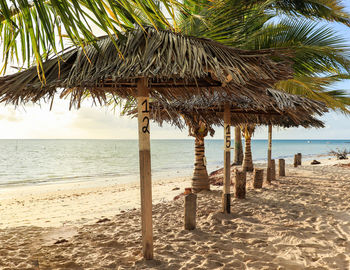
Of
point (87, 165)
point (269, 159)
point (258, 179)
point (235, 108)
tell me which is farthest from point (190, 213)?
point (87, 165)

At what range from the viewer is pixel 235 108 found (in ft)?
21.1

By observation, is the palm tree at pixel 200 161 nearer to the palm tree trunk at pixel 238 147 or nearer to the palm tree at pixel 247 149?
the palm tree at pixel 247 149

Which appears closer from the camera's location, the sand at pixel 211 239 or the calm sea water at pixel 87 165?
the sand at pixel 211 239

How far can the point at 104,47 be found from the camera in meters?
3.38

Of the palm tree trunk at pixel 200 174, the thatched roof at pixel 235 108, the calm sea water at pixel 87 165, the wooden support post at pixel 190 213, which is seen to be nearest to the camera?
the wooden support post at pixel 190 213

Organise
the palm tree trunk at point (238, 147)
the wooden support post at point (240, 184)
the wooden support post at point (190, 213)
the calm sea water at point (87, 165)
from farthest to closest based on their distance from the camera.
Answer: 1. the calm sea water at point (87, 165)
2. the palm tree trunk at point (238, 147)
3. the wooden support post at point (240, 184)
4. the wooden support post at point (190, 213)

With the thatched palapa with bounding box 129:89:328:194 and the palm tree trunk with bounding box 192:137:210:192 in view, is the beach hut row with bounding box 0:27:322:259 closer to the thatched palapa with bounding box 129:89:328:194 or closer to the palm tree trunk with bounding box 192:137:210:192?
the thatched palapa with bounding box 129:89:328:194

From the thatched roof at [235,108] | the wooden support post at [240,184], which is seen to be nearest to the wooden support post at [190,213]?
the thatched roof at [235,108]

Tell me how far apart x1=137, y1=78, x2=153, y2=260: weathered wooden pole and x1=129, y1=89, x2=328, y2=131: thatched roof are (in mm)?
1489

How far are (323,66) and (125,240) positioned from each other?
23.3 feet

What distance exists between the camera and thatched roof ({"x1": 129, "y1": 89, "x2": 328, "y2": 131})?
5.64 meters

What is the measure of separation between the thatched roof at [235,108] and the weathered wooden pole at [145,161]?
1.49m

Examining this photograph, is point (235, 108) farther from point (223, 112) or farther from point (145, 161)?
point (145, 161)

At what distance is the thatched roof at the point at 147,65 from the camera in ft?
9.79
